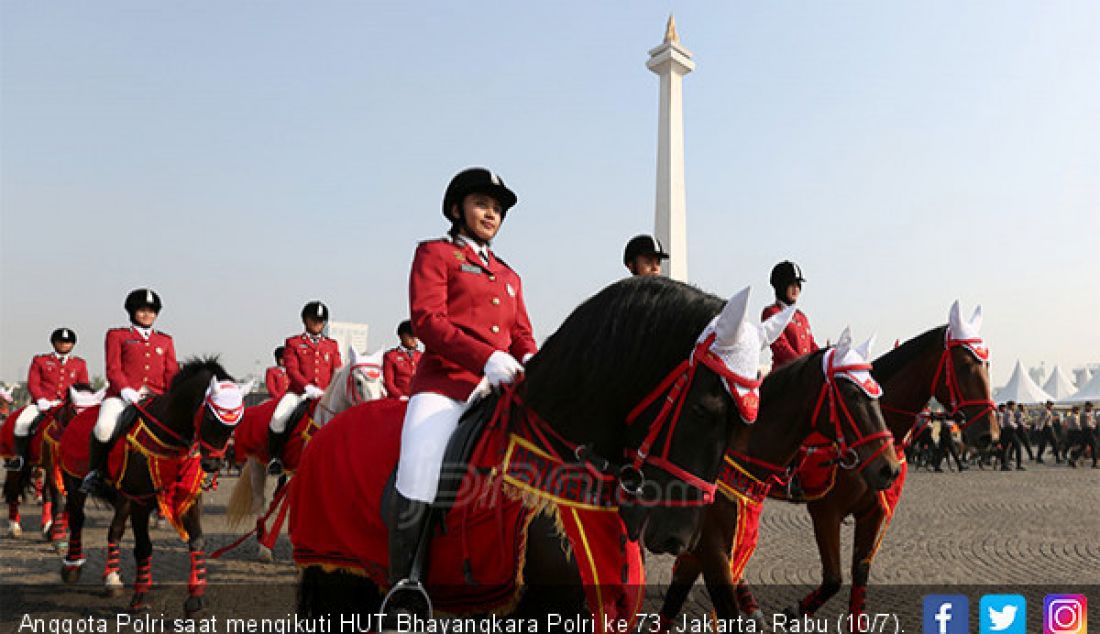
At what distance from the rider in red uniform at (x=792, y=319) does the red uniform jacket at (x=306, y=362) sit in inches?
265

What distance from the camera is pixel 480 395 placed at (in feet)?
10.2

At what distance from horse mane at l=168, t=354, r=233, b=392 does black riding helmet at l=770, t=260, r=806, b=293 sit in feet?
19.8

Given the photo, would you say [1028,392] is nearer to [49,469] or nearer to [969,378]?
[969,378]

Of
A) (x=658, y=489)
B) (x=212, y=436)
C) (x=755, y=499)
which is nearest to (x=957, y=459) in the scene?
(x=755, y=499)

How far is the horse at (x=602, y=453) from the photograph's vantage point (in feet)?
7.70

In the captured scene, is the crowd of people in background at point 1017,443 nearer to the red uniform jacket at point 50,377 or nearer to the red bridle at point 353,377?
the red bridle at point 353,377

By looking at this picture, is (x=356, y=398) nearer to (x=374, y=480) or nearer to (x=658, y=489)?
(x=374, y=480)

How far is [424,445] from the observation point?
2.92 metres

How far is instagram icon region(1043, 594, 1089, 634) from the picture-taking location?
5883 millimetres

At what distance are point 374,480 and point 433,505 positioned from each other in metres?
0.45

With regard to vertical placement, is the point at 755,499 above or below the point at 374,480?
below

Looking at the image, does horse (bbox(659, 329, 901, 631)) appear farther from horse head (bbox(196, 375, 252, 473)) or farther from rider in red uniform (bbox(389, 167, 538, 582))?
horse head (bbox(196, 375, 252, 473))

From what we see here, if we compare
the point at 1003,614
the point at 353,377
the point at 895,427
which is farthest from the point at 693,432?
the point at 353,377

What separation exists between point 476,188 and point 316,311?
349 inches
